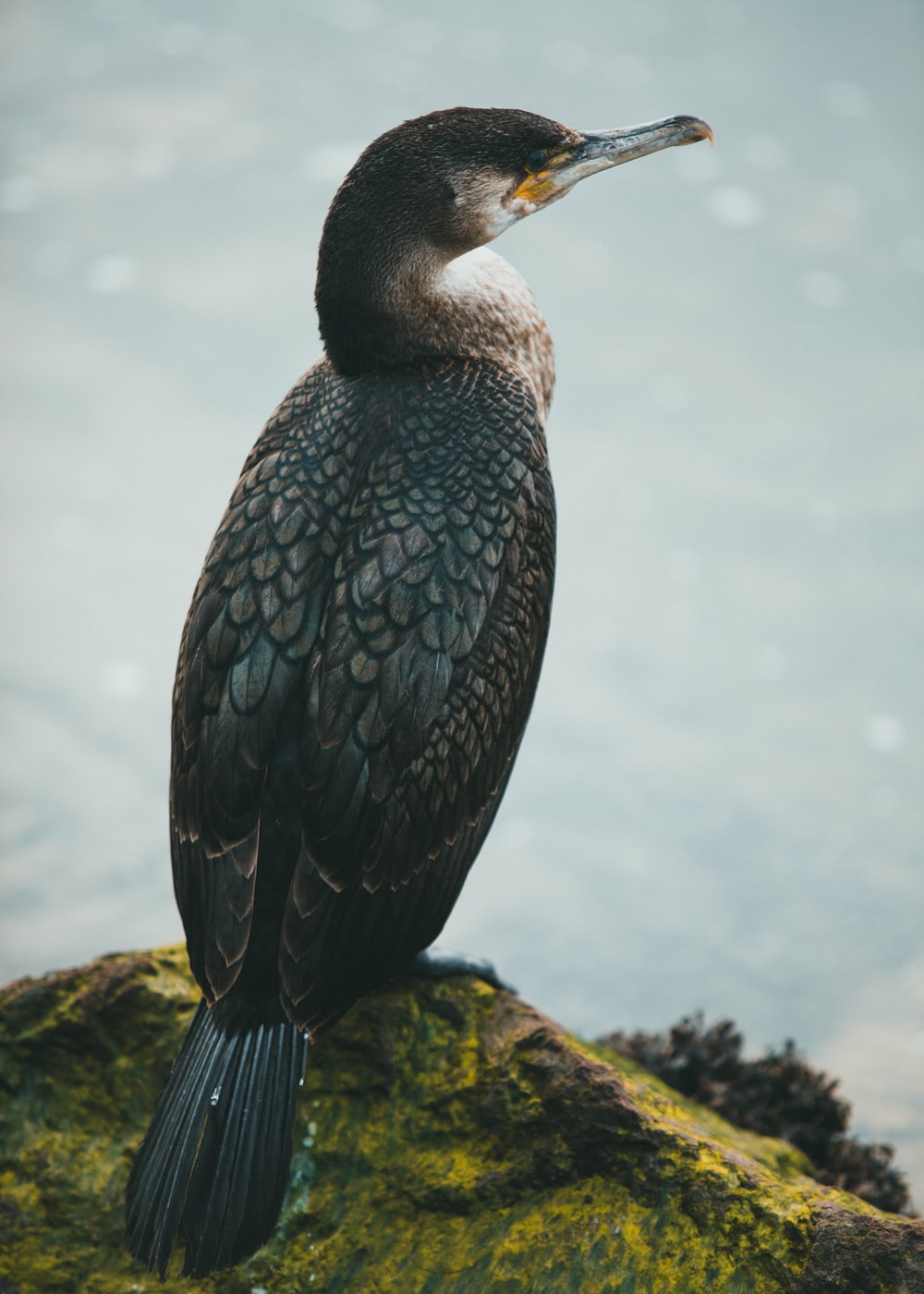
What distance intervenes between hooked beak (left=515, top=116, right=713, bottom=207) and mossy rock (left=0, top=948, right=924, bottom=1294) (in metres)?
2.08

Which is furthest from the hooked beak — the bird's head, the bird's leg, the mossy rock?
the mossy rock

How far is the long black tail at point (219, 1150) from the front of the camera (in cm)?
222

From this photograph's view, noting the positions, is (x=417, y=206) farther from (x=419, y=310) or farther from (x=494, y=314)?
(x=494, y=314)

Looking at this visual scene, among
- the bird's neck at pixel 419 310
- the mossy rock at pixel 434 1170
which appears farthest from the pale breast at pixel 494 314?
the mossy rock at pixel 434 1170

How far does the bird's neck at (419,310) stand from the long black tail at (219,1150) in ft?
5.42

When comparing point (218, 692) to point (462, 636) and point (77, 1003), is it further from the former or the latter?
point (77, 1003)

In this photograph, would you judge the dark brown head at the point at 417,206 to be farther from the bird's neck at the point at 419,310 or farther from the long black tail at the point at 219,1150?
the long black tail at the point at 219,1150

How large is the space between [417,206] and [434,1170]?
2.26m

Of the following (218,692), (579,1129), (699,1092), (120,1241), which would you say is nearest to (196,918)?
(218,692)

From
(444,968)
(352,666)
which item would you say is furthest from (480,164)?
(444,968)

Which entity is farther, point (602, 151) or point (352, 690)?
point (602, 151)

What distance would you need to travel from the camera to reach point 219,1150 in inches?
89.0

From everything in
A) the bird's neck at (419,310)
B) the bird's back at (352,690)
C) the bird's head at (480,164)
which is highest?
the bird's head at (480,164)

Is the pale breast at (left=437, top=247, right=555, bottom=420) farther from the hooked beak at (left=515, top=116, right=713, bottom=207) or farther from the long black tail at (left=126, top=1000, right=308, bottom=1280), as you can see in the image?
the long black tail at (left=126, top=1000, right=308, bottom=1280)
